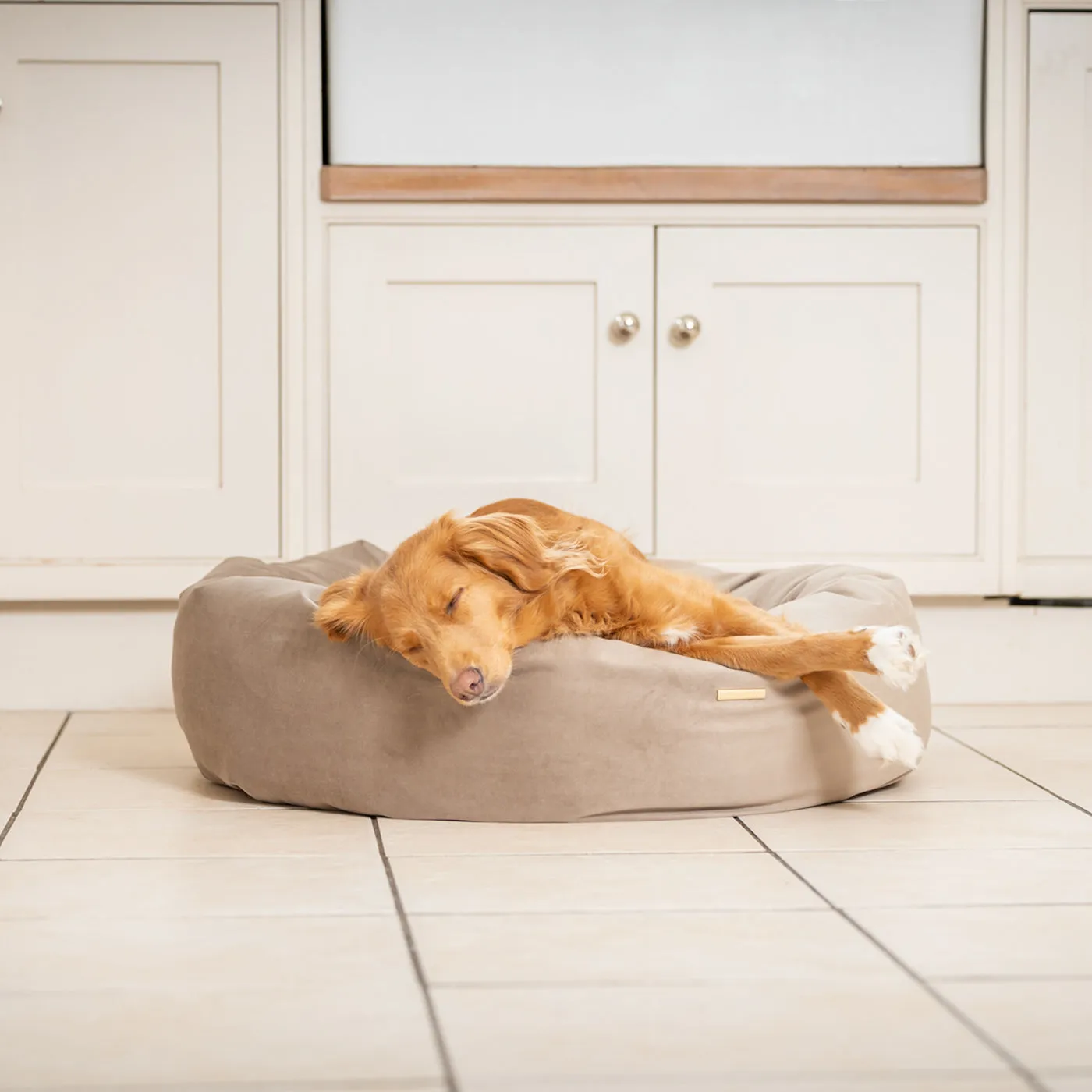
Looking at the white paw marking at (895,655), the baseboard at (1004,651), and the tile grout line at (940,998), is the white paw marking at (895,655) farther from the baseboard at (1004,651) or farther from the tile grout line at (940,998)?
the baseboard at (1004,651)

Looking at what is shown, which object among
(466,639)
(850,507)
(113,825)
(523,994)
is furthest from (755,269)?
(523,994)

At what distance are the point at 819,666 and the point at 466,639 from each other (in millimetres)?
543

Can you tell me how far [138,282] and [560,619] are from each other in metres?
1.48

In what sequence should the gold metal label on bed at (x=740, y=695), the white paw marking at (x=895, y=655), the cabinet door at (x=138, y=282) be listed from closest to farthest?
the white paw marking at (x=895, y=655), the gold metal label on bed at (x=740, y=695), the cabinet door at (x=138, y=282)

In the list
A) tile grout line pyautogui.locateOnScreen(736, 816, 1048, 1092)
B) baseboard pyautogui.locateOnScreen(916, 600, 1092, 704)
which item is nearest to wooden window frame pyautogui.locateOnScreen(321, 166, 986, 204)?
baseboard pyautogui.locateOnScreen(916, 600, 1092, 704)

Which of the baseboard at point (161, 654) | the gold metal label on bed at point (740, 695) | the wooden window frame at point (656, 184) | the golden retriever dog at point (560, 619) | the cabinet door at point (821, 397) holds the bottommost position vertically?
the baseboard at point (161, 654)

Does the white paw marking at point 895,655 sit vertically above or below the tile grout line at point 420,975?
above

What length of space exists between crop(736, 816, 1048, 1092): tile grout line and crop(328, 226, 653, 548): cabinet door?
1437 mm

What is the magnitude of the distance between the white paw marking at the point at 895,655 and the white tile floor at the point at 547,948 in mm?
237

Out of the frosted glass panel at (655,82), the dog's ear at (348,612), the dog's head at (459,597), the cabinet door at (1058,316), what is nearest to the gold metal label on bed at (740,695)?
the dog's head at (459,597)

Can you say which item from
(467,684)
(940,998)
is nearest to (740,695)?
(467,684)

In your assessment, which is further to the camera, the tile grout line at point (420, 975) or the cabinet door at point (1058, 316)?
the cabinet door at point (1058, 316)

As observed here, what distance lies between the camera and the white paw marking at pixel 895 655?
2037 millimetres

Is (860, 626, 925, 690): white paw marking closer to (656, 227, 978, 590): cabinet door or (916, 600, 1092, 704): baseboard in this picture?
(656, 227, 978, 590): cabinet door
